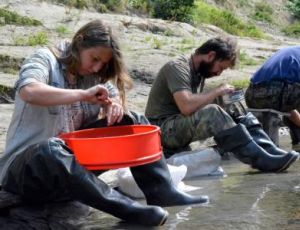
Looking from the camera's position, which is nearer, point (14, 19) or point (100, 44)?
point (100, 44)

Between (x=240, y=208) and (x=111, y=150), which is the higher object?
(x=111, y=150)

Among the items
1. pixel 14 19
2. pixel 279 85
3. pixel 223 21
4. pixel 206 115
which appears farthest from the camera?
pixel 223 21

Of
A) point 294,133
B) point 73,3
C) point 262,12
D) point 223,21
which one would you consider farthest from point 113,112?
point 262,12

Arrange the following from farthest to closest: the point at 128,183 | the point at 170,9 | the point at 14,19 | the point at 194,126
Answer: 1. the point at 170,9
2. the point at 14,19
3. the point at 194,126
4. the point at 128,183

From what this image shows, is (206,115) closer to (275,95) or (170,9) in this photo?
(275,95)

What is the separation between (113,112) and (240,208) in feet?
2.87

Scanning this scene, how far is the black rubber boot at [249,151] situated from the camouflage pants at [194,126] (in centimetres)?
6

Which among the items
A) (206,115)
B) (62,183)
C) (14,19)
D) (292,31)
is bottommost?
(292,31)

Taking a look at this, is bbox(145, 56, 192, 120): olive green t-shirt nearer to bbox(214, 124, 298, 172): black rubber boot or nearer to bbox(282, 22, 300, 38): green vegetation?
bbox(214, 124, 298, 172): black rubber boot

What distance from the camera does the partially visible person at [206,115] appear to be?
506 centimetres

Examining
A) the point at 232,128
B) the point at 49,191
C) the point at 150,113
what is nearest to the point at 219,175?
the point at 232,128

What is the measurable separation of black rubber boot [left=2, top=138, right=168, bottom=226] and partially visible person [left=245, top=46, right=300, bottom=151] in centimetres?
317

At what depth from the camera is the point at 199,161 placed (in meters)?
5.18

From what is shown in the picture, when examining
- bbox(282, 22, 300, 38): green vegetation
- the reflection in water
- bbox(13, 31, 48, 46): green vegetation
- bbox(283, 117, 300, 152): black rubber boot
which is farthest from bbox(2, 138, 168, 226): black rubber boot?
bbox(282, 22, 300, 38): green vegetation
